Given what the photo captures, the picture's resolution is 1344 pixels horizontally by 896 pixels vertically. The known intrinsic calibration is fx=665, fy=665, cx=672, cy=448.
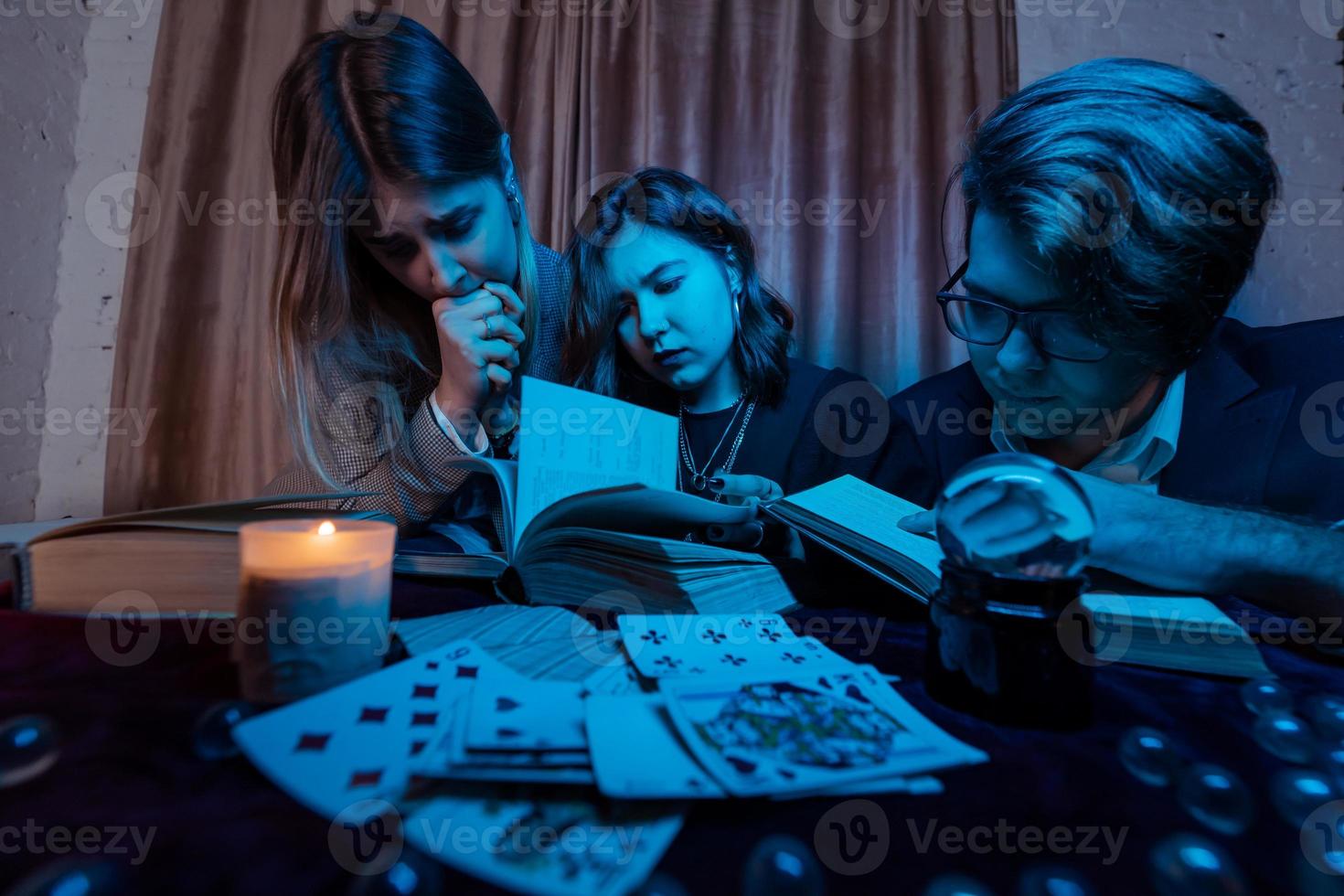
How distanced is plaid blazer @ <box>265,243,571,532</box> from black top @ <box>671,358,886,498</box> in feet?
1.24

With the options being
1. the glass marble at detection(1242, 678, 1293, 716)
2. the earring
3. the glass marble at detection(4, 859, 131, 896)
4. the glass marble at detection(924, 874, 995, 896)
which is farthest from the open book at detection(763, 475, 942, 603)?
the earring

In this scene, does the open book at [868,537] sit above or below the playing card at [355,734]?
above

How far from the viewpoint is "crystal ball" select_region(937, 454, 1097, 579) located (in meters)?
0.45

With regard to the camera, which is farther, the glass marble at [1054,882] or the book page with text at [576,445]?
the book page with text at [576,445]

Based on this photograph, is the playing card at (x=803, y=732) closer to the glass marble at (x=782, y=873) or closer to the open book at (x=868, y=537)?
the glass marble at (x=782, y=873)

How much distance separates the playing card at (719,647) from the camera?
50 centimetres

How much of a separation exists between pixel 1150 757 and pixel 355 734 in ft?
1.52

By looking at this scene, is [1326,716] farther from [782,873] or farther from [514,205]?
[514,205]

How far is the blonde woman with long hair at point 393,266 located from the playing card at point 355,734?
0.74 meters

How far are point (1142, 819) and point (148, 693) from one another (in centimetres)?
61

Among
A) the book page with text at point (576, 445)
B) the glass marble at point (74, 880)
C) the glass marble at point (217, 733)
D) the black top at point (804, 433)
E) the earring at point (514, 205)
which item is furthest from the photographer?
the earring at point (514, 205)

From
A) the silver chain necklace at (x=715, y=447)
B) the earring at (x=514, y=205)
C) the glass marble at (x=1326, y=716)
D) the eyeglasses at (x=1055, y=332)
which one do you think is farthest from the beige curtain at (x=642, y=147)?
the glass marble at (x=1326, y=716)

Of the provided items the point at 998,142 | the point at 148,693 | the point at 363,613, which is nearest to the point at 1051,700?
the point at 363,613

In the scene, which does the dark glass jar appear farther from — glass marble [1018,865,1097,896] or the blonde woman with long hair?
the blonde woman with long hair
